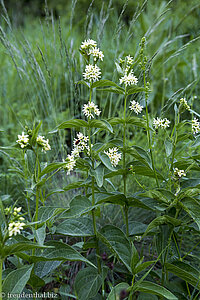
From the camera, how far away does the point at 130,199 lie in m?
1.06

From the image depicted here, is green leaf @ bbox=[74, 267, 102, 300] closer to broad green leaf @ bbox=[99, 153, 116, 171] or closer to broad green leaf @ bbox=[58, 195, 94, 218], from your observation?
broad green leaf @ bbox=[58, 195, 94, 218]

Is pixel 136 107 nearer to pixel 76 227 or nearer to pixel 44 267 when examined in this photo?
pixel 76 227

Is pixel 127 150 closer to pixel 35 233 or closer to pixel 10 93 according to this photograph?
pixel 35 233

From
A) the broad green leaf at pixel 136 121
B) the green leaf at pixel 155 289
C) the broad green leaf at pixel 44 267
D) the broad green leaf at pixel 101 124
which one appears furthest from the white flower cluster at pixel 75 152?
the green leaf at pixel 155 289

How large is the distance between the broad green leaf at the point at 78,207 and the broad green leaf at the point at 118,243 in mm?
86

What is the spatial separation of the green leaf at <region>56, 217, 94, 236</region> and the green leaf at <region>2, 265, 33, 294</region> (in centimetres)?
18

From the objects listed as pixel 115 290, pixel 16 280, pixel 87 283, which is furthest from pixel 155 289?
pixel 16 280

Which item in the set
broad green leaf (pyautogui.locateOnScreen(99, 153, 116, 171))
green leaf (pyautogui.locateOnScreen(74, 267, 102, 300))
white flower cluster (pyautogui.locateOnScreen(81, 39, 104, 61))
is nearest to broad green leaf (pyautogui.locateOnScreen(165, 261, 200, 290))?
green leaf (pyautogui.locateOnScreen(74, 267, 102, 300))

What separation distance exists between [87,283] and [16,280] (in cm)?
27

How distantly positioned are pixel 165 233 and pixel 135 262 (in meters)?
0.15

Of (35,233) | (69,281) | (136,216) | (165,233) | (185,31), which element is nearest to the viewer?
(35,233)

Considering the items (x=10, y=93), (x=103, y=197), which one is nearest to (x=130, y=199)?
(x=103, y=197)

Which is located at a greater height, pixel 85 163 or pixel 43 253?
pixel 85 163

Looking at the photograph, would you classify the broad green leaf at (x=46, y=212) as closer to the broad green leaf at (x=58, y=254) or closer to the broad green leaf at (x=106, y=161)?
the broad green leaf at (x=58, y=254)
